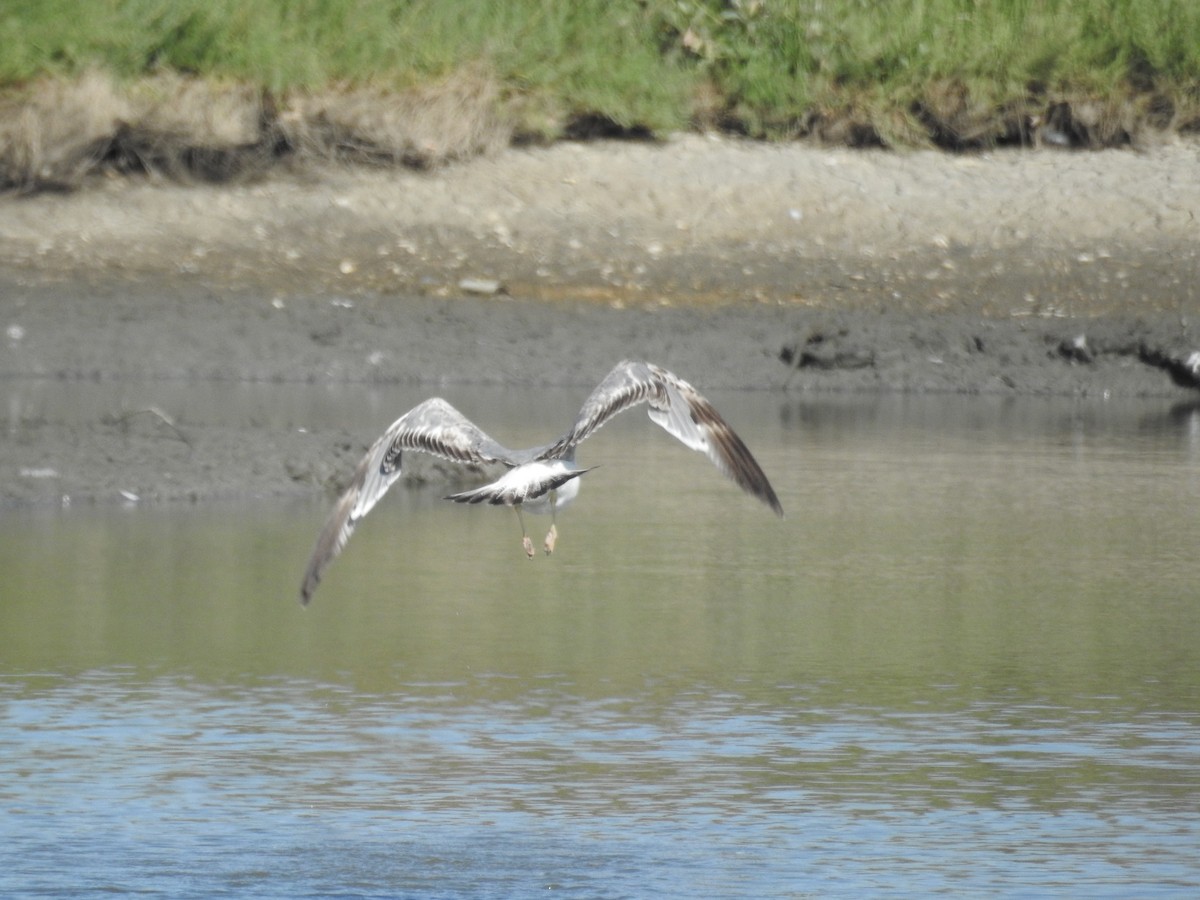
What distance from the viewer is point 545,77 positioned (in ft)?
63.3

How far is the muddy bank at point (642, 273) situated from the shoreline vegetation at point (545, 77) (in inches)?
12.3

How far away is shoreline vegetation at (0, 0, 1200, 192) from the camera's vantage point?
1838 centimetres

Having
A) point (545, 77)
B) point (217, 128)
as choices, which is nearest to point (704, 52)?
point (545, 77)

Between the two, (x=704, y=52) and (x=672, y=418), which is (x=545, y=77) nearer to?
(x=704, y=52)

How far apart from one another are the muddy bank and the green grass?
460 millimetres

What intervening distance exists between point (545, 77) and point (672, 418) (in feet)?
38.2

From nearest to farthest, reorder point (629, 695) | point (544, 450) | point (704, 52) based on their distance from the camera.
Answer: point (544, 450), point (629, 695), point (704, 52)

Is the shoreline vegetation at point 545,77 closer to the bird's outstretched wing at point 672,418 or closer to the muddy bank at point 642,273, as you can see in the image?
the muddy bank at point 642,273

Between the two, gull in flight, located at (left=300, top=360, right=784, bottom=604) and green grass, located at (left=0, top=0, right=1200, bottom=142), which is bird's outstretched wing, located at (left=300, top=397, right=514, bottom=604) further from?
green grass, located at (left=0, top=0, right=1200, bottom=142)

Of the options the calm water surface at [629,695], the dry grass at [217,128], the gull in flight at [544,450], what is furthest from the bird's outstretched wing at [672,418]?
the dry grass at [217,128]

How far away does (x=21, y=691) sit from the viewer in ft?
26.5

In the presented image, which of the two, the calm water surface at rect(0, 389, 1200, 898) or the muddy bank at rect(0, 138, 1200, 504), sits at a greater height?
the muddy bank at rect(0, 138, 1200, 504)

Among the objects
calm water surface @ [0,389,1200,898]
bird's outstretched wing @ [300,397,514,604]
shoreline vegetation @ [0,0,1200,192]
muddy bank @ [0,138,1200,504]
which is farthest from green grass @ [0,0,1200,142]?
bird's outstretched wing @ [300,397,514,604]

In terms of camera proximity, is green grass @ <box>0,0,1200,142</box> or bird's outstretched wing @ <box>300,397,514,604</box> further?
green grass @ <box>0,0,1200,142</box>
